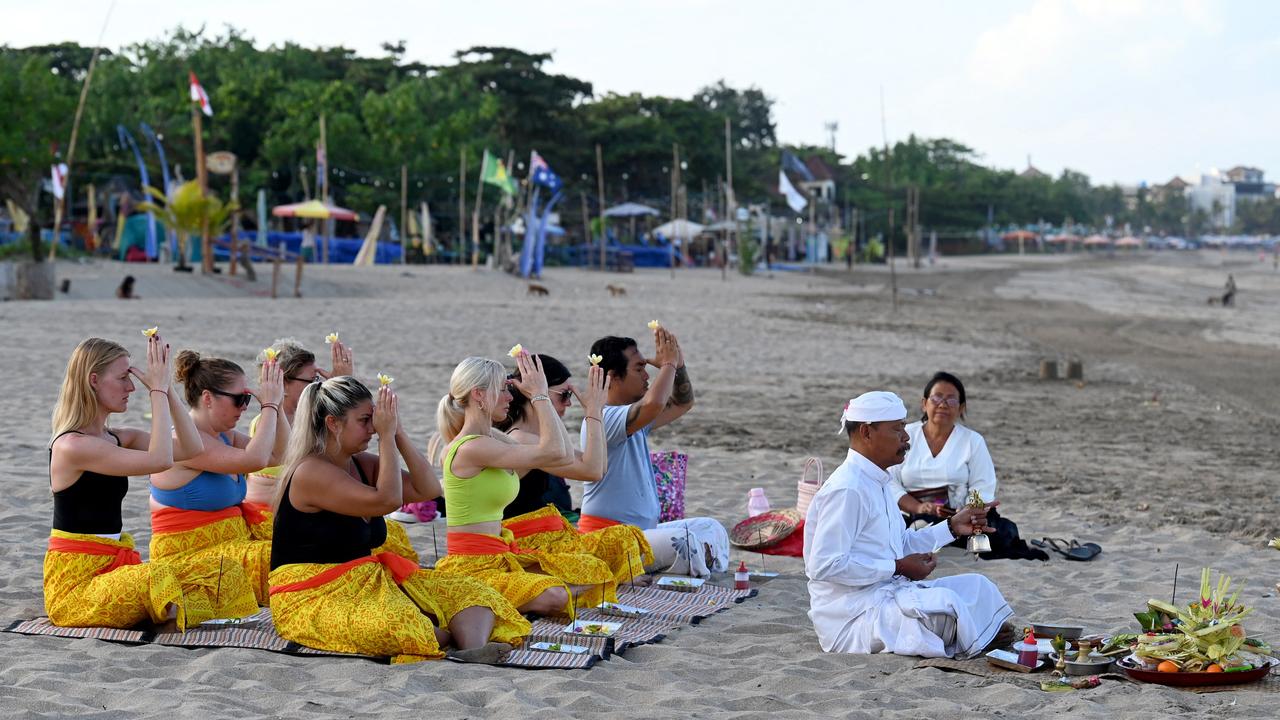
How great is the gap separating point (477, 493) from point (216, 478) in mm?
1108

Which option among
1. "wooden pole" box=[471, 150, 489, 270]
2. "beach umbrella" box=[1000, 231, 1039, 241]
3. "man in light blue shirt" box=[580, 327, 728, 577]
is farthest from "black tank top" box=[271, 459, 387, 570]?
"beach umbrella" box=[1000, 231, 1039, 241]

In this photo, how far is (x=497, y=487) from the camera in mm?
5574

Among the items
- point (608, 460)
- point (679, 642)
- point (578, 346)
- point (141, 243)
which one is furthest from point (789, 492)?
point (141, 243)

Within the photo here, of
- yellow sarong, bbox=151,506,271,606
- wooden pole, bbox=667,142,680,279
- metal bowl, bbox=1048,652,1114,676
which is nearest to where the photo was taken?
metal bowl, bbox=1048,652,1114,676

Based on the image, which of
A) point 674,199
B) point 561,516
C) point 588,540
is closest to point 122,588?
point 561,516

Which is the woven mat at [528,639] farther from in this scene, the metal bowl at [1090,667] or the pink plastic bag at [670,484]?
the metal bowl at [1090,667]

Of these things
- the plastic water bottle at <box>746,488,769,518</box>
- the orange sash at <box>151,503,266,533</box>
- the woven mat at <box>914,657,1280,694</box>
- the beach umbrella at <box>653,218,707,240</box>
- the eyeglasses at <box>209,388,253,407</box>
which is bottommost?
the woven mat at <box>914,657,1280,694</box>

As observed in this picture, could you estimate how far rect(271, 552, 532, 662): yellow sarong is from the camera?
4.96 meters

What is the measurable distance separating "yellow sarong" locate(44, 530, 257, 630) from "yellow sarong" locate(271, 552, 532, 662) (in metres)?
0.42

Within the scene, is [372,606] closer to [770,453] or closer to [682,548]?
[682,548]

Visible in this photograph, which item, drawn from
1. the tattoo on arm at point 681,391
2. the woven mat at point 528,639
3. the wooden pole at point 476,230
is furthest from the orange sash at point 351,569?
the wooden pole at point 476,230

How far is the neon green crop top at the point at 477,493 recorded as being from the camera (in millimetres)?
5516

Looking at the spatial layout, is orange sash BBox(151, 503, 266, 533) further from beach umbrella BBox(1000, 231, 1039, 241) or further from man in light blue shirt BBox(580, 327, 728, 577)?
beach umbrella BBox(1000, 231, 1039, 241)

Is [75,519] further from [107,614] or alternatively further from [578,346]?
[578,346]
